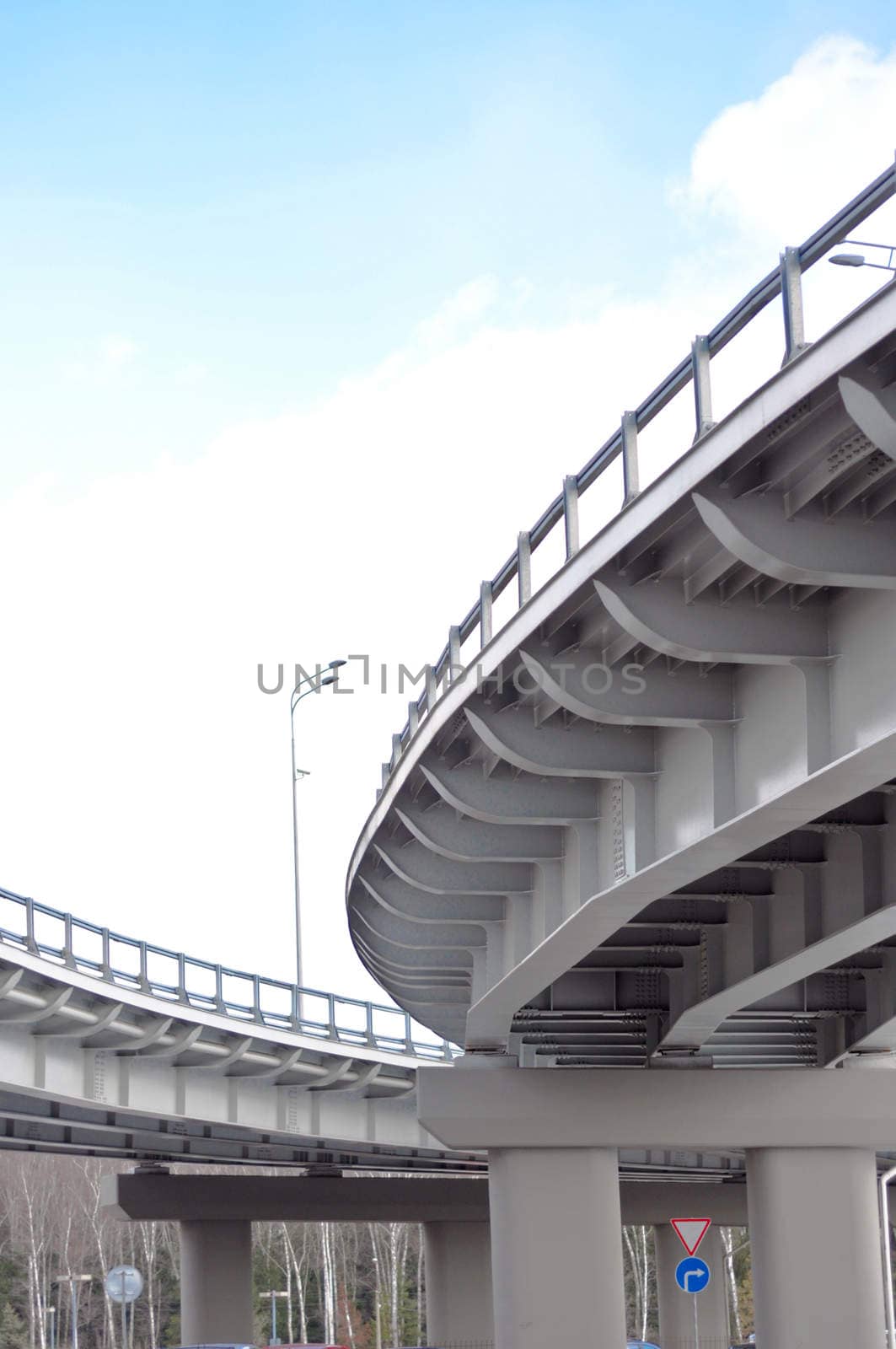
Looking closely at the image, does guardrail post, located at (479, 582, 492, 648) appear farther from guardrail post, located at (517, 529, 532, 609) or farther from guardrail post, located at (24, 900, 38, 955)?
guardrail post, located at (24, 900, 38, 955)

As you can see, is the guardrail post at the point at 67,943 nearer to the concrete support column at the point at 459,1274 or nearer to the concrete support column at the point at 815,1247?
the concrete support column at the point at 815,1247

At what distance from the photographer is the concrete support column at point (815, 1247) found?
2138cm

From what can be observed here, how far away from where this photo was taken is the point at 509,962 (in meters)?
19.4

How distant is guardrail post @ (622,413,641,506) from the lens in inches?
452

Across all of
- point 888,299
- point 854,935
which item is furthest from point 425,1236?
point 888,299

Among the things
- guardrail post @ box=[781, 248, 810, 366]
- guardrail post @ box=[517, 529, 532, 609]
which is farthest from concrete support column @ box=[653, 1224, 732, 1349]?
Answer: guardrail post @ box=[781, 248, 810, 366]

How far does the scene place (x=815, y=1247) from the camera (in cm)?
2214

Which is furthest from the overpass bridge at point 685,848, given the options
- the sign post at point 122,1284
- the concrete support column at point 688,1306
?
the concrete support column at point 688,1306

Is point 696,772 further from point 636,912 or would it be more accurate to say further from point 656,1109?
point 656,1109

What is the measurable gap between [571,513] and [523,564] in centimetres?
159

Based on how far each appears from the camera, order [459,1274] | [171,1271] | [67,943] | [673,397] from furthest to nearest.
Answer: [171,1271] → [459,1274] → [67,943] → [673,397]

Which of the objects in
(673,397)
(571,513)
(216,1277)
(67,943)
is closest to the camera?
(673,397)

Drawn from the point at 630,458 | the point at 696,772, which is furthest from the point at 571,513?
the point at 696,772

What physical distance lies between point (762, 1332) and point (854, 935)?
9.11 meters
